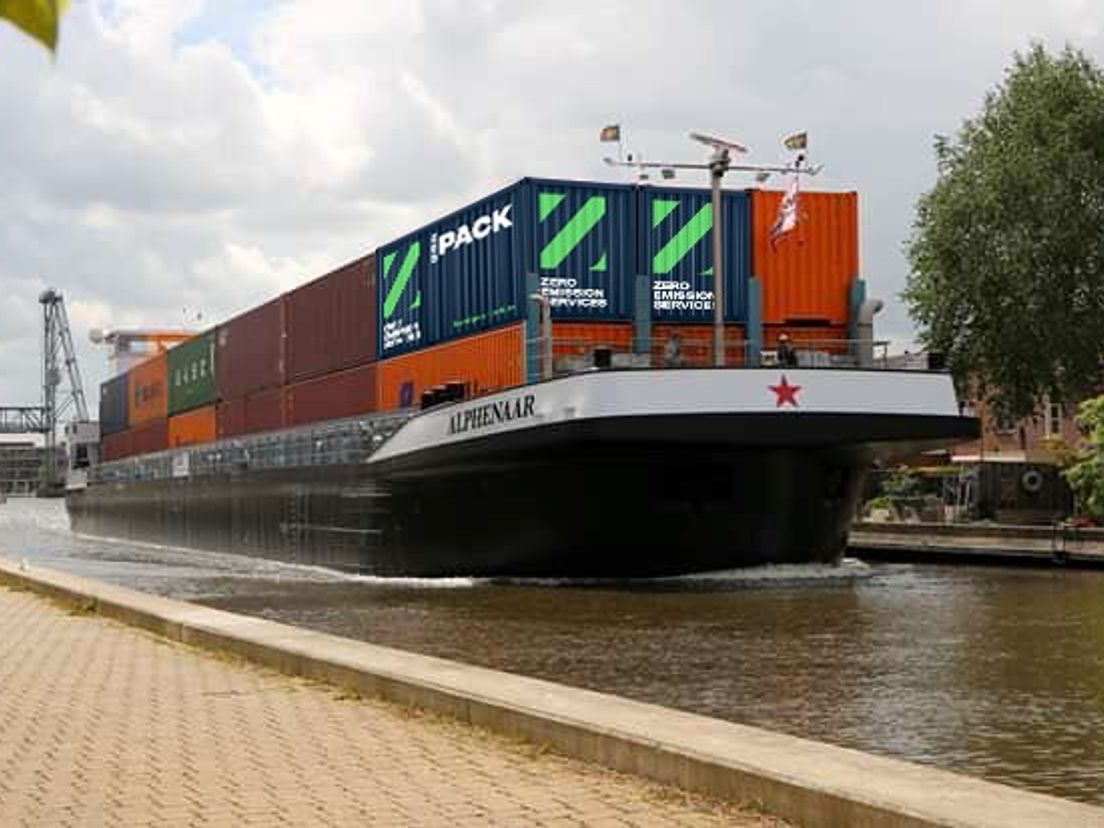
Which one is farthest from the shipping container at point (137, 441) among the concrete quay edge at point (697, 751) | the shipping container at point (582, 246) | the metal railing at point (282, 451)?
the concrete quay edge at point (697, 751)

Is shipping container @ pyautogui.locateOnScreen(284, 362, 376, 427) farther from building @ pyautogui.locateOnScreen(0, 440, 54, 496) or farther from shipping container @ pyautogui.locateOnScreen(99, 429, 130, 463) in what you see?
building @ pyautogui.locateOnScreen(0, 440, 54, 496)

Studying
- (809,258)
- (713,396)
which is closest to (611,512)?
(713,396)

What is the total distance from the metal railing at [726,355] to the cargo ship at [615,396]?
45 millimetres

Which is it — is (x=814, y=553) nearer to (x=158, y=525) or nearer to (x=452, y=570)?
(x=452, y=570)

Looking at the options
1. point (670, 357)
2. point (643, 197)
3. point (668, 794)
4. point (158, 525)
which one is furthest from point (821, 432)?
point (158, 525)

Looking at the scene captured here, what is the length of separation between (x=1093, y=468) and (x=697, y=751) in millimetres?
24587

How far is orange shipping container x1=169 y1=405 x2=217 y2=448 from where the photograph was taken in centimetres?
3803

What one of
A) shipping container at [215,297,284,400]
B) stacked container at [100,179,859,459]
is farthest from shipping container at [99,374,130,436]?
stacked container at [100,179,859,459]

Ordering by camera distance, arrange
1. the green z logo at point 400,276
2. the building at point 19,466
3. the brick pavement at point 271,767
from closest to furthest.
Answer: the brick pavement at point 271,767, the green z logo at point 400,276, the building at point 19,466

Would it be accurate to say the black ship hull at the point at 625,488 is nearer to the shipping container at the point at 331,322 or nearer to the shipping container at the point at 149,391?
the shipping container at the point at 331,322

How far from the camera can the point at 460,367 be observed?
22750mm

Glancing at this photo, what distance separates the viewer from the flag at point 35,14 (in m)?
1.37

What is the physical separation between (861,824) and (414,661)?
446cm

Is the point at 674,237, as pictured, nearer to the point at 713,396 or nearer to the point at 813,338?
the point at 813,338
